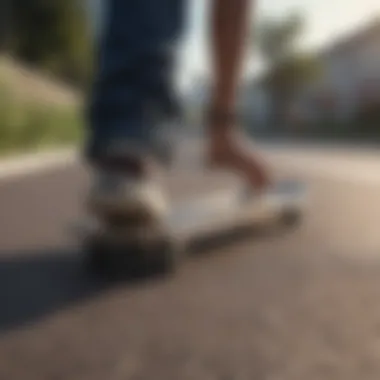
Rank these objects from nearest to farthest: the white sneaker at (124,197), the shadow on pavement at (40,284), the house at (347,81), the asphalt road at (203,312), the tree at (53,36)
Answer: the asphalt road at (203,312)
the shadow on pavement at (40,284)
the white sneaker at (124,197)
the tree at (53,36)
the house at (347,81)

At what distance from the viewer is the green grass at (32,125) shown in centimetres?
733

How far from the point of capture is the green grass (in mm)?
7332

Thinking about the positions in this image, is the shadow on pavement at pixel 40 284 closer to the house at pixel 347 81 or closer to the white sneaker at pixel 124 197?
the white sneaker at pixel 124 197

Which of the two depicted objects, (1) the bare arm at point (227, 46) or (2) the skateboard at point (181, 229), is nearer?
(2) the skateboard at point (181, 229)

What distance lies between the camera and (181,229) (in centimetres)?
206

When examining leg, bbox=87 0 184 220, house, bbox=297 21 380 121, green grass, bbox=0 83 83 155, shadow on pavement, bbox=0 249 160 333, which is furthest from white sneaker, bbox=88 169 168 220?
house, bbox=297 21 380 121

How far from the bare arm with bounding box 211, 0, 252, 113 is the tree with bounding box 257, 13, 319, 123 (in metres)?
29.9

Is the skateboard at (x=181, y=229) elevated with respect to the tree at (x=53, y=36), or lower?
elevated

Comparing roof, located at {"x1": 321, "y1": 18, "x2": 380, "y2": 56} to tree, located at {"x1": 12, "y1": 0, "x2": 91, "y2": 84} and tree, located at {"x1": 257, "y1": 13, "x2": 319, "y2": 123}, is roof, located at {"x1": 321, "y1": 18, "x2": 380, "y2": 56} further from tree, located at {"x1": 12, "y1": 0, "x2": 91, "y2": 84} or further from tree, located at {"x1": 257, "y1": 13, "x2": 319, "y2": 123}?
tree, located at {"x1": 12, "y1": 0, "x2": 91, "y2": 84}

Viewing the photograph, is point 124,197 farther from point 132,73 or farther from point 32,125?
point 32,125

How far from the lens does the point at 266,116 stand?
32.7 meters

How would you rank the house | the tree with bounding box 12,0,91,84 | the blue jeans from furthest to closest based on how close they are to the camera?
1. the house
2. the tree with bounding box 12,0,91,84
3. the blue jeans

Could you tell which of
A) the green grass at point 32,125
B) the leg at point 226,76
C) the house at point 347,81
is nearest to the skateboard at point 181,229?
the leg at point 226,76

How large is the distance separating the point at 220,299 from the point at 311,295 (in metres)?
0.17
